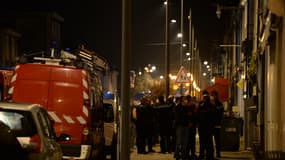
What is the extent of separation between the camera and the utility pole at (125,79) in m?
13.3

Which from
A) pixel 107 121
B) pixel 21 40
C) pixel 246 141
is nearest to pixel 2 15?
pixel 21 40

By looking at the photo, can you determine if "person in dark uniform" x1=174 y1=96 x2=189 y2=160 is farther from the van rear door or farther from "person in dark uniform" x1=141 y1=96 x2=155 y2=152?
the van rear door

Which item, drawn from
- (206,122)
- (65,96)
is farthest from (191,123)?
(65,96)

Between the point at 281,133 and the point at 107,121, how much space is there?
6.15 metres

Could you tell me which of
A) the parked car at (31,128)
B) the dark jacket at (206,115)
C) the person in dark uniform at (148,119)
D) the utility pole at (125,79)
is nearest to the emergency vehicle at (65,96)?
the utility pole at (125,79)

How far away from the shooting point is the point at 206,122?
64.9 ft

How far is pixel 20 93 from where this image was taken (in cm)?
1562

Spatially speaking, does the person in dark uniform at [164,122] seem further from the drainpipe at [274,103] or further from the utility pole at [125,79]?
the utility pole at [125,79]

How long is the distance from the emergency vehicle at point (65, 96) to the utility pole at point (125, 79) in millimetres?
2155

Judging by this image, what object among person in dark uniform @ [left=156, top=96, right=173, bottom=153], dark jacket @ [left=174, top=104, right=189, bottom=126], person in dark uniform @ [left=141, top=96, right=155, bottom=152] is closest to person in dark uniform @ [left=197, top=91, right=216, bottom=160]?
dark jacket @ [left=174, top=104, right=189, bottom=126]

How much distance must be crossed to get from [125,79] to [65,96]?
2491mm

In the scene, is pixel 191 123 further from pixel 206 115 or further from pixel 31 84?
pixel 31 84

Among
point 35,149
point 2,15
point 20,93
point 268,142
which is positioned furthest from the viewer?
point 2,15

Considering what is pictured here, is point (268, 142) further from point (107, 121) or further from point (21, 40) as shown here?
point (21, 40)
